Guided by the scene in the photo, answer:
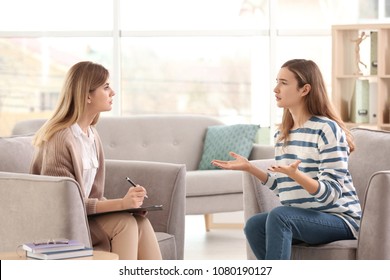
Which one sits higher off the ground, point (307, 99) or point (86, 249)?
point (307, 99)

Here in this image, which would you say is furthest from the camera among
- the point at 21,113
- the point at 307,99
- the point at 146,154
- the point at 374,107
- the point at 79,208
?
A: the point at 21,113

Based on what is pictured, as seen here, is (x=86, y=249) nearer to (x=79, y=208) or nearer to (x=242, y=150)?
(x=79, y=208)

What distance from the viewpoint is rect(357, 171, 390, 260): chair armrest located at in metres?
3.45

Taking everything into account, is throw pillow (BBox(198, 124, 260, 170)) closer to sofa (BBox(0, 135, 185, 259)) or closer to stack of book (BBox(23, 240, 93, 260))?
sofa (BBox(0, 135, 185, 259))

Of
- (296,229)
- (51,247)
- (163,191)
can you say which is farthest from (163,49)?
(51,247)

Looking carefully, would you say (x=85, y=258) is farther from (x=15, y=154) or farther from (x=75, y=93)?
(x=15, y=154)

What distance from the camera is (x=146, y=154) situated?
6000 millimetres

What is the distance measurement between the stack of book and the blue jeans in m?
0.84

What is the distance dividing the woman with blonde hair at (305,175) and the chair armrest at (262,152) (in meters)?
2.08

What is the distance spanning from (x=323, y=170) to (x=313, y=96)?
0.34m

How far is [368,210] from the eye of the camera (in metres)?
3.48

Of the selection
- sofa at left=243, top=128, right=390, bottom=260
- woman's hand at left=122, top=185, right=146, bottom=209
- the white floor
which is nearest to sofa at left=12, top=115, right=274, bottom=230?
the white floor
